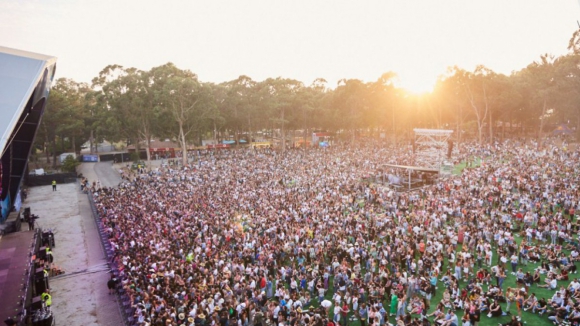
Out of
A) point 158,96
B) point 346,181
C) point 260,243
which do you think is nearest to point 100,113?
point 158,96

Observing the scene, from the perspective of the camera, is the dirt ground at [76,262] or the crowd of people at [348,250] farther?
the dirt ground at [76,262]

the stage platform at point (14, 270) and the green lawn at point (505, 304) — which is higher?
the stage platform at point (14, 270)

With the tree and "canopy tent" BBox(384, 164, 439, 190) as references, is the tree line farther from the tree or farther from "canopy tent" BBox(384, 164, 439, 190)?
"canopy tent" BBox(384, 164, 439, 190)

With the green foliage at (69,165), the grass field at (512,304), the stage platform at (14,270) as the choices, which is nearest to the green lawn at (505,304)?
the grass field at (512,304)

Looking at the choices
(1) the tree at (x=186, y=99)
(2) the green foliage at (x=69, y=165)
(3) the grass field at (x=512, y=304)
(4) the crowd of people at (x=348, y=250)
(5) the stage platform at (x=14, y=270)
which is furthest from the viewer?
(2) the green foliage at (x=69, y=165)

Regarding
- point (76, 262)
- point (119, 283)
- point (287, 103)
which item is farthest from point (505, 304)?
point (287, 103)

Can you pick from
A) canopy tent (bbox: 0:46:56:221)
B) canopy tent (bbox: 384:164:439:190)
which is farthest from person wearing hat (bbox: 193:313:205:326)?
canopy tent (bbox: 384:164:439:190)

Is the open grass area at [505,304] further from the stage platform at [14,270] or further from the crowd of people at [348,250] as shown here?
the stage platform at [14,270]
